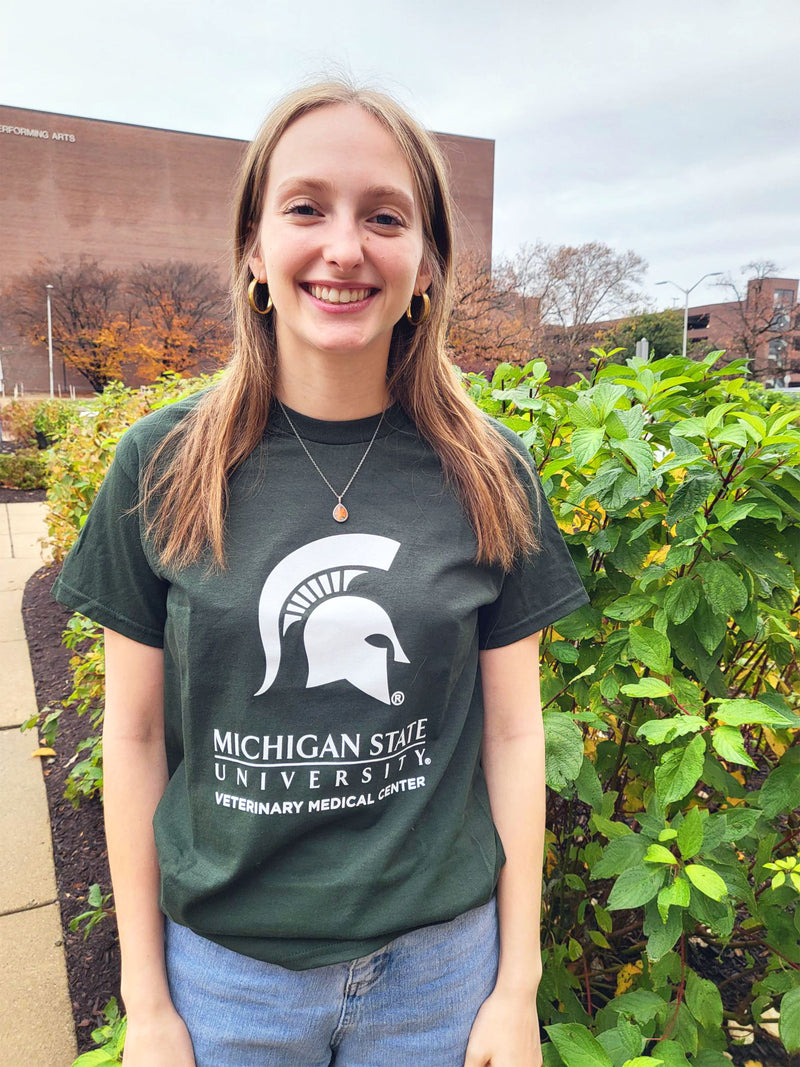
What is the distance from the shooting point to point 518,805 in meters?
1.30

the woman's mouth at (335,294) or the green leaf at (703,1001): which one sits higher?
the woman's mouth at (335,294)

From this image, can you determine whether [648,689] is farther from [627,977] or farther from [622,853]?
[627,977]

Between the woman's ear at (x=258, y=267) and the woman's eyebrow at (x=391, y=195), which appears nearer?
the woman's eyebrow at (x=391, y=195)

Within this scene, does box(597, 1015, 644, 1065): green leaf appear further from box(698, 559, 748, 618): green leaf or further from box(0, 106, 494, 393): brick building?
box(0, 106, 494, 393): brick building

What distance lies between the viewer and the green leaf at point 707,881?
115 centimetres

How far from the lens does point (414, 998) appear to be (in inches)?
46.1

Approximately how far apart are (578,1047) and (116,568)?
3.38ft

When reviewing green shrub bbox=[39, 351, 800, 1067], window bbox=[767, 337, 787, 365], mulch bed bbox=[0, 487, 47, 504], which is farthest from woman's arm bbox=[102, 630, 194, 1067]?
window bbox=[767, 337, 787, 365]

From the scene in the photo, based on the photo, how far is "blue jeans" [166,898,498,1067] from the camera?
1127 millimetres

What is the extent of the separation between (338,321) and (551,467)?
1.91 feet

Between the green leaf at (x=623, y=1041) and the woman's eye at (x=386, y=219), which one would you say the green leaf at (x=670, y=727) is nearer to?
the green leaf at (x=623, y=1041)

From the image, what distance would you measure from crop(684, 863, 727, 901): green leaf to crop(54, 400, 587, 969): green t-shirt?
0.30 m

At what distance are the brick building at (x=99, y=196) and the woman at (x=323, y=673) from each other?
47.8 m

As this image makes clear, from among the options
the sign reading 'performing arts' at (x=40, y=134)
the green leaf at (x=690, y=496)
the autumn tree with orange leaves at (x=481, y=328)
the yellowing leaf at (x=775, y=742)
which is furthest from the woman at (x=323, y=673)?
the sign reading 'performing arts' at (x=40, y=134)
